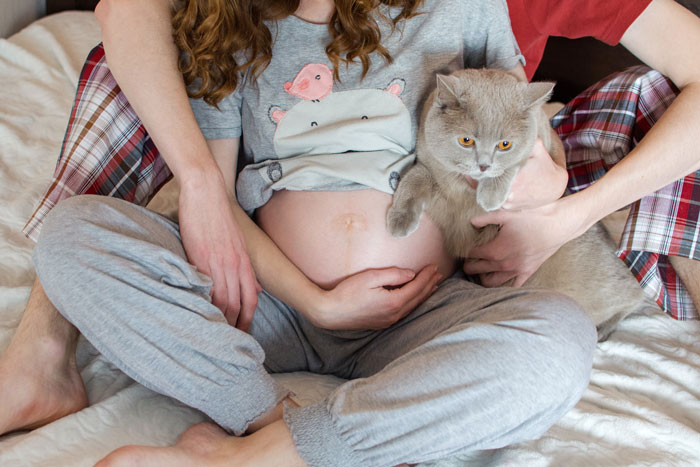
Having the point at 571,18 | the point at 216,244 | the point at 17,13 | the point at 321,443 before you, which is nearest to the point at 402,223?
the point at 216,244

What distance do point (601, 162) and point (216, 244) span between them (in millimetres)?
853

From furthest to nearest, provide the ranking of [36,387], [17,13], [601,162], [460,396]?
1. [17,13]
2. [601,162]
3. [36,387]
4. [460,396]

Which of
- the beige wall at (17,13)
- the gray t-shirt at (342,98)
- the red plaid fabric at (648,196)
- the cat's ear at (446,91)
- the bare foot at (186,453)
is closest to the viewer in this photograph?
the bare foot at (186,453)

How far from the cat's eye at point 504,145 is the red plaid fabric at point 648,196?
322 millimetres

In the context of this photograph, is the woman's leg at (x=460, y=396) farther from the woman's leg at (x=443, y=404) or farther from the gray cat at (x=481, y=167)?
the gray cat at (x=481, y=167)

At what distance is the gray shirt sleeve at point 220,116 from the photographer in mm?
1135

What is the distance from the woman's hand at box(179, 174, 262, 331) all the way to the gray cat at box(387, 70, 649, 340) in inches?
11.3

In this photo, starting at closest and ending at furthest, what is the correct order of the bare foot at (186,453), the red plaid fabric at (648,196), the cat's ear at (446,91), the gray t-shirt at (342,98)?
the bare foot at (186,453) < the cat's ear at (446,91) < the gray t-shirt at (342,98) < the red plaid fabric at (648,196)

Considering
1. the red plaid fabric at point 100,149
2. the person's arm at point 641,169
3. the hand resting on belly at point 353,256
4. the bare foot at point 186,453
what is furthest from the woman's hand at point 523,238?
the red plaid fabric at point 100,149

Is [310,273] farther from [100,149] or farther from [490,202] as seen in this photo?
[100,149]

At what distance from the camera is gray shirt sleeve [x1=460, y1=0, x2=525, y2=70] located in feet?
3.65

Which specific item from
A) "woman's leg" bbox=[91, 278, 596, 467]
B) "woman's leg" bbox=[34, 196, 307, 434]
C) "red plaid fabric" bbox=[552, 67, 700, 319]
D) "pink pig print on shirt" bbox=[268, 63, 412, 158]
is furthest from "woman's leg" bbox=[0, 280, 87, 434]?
"red plaid fabric" bbox=[552, 67, 700, 319]

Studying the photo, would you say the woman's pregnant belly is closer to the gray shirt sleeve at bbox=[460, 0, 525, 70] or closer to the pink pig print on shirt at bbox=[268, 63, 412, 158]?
the pink pig print on shirt at bbox=[268, 63, 412, 158]

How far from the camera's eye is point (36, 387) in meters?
0.91
